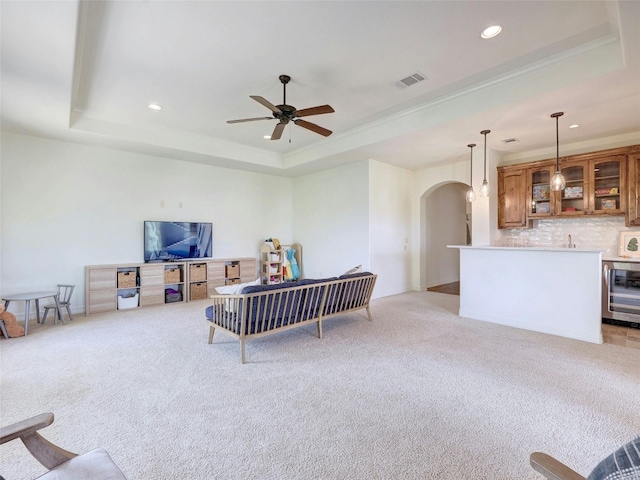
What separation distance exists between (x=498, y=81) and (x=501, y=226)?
3.14 m

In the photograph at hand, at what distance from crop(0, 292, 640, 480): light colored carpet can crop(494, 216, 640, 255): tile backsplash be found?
236 centimetres

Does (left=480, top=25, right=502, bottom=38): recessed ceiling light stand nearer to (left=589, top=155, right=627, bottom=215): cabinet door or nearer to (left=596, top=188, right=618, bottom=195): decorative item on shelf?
(left=589, top=155, right=627, bottom=215): cabinet door

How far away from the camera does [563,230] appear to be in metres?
5.54

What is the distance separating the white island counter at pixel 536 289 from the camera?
3838 millimetres

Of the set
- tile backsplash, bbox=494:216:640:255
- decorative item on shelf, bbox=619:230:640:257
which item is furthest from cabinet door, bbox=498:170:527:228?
decorative item on shelf, bbox=619:230:640:257

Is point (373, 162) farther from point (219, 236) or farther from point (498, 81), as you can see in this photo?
point (219, 236)

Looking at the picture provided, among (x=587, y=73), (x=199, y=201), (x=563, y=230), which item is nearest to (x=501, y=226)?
(x=563, y=230)

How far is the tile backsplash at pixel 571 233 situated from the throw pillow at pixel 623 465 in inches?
211

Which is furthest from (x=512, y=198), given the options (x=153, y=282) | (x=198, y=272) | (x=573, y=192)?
(x=153, y=282)

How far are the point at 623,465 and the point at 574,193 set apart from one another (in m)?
5.92

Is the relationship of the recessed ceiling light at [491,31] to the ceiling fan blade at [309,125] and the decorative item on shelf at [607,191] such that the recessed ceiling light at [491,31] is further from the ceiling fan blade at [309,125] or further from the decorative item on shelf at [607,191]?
the decorative item on shelf at [607,191]

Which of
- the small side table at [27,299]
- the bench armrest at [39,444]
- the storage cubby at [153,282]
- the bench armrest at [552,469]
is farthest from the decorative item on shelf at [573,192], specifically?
the small side table at [27,299]

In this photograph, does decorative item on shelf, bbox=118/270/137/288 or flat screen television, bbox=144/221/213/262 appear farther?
flat screen television, bbox=144/221/213/262

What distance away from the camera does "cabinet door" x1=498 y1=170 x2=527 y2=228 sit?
5668 millimetres
